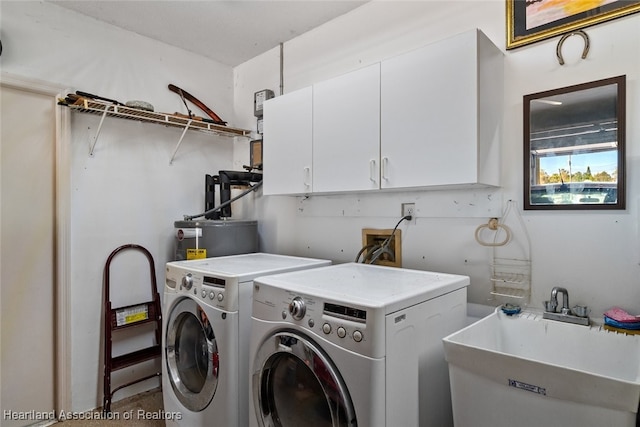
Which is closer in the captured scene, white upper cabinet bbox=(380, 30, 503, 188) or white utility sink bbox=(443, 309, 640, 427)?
white utility sink bbox=(443, 309, 640, 427)

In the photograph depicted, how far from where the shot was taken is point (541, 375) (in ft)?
3.21

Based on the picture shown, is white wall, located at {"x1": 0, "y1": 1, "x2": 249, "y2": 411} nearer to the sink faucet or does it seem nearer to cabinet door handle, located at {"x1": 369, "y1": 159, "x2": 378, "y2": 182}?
cabinet door handle, located at {"x1": 369, "y1": 159, "x2": 378, "y2": 182}

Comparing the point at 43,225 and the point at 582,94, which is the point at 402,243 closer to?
the point at 582,94

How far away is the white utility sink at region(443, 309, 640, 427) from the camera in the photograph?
0.90m

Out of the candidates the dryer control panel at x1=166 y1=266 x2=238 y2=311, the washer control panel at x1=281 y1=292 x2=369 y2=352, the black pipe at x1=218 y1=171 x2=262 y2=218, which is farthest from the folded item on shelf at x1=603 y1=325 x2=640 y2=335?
the black pipe at x1=218 y1=171 x2=262 y2=218

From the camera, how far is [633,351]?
1183 mm

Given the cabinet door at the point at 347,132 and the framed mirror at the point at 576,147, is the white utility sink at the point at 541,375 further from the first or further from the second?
the cabinet door at the point at 347,132

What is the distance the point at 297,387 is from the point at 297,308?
0.33 metres

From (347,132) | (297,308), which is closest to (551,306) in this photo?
(297,308)

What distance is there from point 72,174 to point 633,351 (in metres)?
2.97

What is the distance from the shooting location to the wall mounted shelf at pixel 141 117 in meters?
2.11

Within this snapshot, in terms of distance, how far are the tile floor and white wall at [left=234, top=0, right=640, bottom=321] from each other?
4.53ft

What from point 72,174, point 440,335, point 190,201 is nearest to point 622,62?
point 440,335

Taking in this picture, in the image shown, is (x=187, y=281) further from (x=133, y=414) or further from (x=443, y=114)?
(x=443, y=114)
